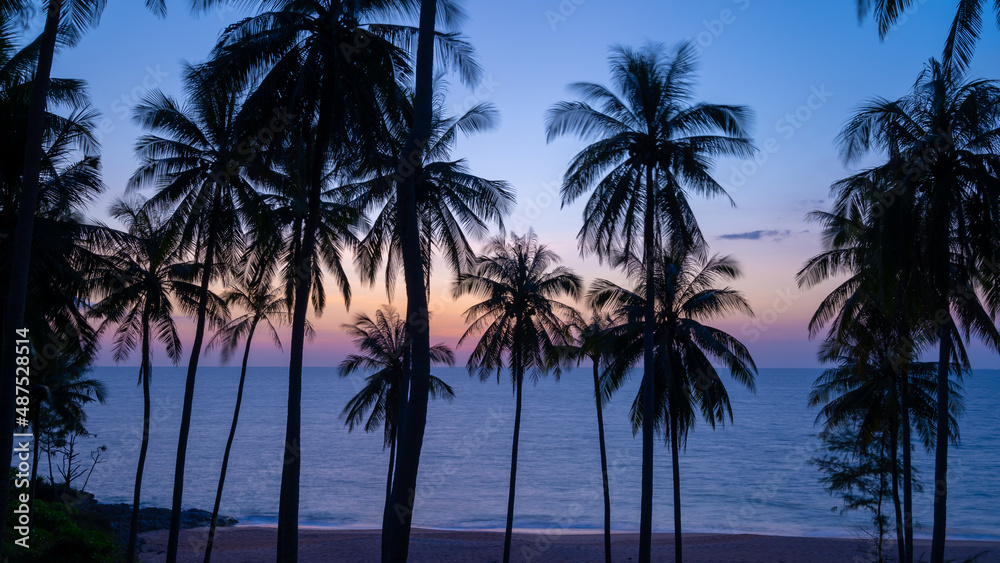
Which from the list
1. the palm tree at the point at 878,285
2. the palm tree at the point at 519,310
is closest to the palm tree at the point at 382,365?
the palm tree at the point at 519,310

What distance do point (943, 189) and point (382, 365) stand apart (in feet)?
55.7

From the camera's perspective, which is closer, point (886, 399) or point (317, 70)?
point (317, 70)

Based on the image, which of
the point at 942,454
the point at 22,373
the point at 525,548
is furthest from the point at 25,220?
the point at 525,548

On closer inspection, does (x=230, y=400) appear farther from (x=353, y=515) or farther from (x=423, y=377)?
(x=423, y=377)

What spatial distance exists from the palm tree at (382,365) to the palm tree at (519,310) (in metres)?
2.00

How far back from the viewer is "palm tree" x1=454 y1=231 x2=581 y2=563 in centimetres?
2052

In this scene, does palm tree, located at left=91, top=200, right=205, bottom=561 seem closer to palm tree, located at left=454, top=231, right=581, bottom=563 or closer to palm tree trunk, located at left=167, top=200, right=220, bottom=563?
palm tree trunk, located at left=167, top=200, right=220, bottom=563

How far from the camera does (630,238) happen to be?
53.5 ft

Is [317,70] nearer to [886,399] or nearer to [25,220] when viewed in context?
[25,220]

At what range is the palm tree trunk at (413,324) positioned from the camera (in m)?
7.71

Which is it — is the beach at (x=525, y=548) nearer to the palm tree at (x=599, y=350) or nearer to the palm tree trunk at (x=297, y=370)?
the palm tree at (x=599, y=350)

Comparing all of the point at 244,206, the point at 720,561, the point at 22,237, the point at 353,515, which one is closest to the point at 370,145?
the point at 244,206

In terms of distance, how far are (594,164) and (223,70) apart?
8.89m

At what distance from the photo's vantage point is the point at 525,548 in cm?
2762
